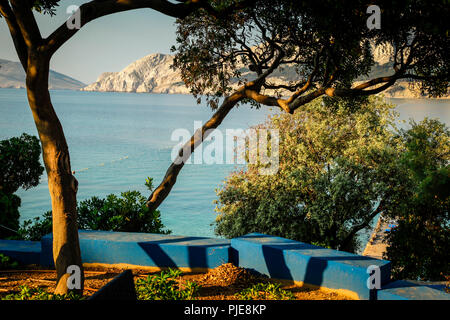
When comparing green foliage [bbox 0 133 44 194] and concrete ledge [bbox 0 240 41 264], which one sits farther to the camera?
green foliage [bbox 0 133 44 194]

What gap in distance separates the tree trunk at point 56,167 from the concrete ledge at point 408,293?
328 centimetres

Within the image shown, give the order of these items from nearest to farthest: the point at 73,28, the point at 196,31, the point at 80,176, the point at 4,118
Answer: the point at 73,28 < the point at 196,31 < the point at 80,176 < the point at 4,118

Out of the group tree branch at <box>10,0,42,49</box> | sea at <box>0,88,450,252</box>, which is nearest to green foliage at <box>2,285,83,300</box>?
tree branch at <box>10,0,42,49</box>

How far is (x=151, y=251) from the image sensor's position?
6.02m

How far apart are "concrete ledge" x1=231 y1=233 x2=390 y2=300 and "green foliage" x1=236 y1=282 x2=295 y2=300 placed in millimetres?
397

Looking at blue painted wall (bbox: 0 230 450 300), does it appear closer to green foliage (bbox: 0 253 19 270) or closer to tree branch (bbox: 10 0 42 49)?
green foliage (bbox: 0 253 19 270)

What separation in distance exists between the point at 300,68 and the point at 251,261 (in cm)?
765

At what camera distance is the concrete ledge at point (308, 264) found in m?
5.02

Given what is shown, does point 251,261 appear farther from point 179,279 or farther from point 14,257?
point 14,257

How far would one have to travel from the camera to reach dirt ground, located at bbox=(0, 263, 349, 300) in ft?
16.9

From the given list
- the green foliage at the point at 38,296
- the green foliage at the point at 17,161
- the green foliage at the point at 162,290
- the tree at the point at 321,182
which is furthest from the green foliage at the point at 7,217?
the tree at the point at 321,182

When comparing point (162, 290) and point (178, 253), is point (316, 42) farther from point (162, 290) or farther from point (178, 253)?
point (162, 290)
